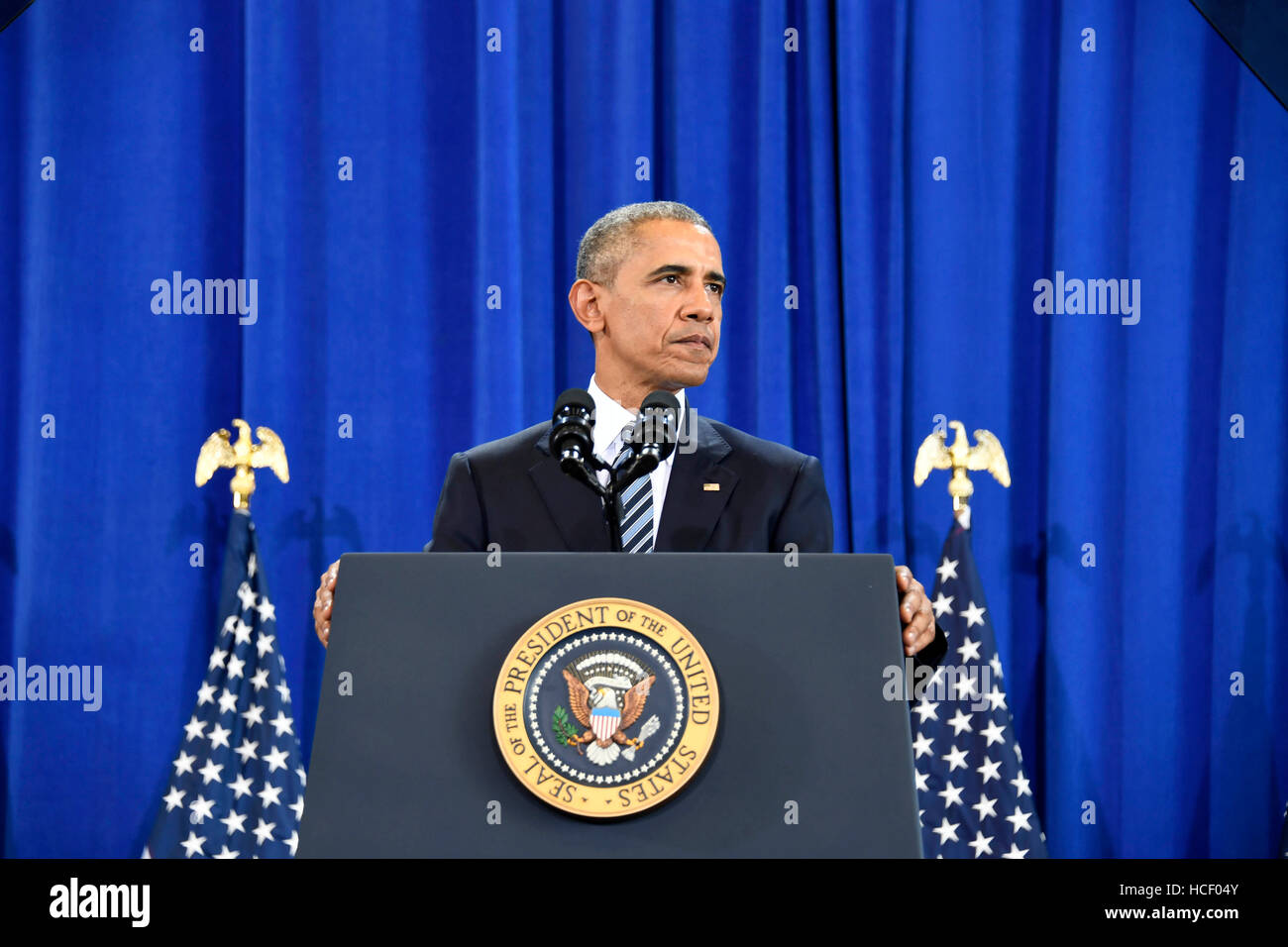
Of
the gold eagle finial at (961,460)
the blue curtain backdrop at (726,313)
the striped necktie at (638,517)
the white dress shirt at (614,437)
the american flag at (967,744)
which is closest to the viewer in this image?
the striped necktie at (638,517)

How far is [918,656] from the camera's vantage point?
181 centimetres

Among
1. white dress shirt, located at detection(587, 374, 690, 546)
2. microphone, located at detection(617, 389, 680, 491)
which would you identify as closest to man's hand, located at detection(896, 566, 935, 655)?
microphone, located at detection(617, 389, 680, 491)

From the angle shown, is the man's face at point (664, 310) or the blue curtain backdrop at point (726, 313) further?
the blue curtain backdrop at point (726, 313)

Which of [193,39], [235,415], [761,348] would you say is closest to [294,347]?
[235,415]

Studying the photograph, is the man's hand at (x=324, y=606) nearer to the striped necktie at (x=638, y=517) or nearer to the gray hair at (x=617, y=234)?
the striped necktie at (x=638, y=517)

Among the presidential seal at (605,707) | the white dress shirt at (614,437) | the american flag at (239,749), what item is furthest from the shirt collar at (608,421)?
the american flag at (239,749)

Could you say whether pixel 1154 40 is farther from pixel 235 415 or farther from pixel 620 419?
pixel 235 415

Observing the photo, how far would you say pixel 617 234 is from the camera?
260 cm

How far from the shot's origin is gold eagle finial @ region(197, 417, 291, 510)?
12.2 feet

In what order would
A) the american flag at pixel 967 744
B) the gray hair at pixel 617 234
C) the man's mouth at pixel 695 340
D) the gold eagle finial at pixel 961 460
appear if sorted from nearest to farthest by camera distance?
the man's mouth at pixel 695 340 → the gray hair at pixel 617 234 → the american flag at pixel 967 744 → the gold eagle finial at pixel 961 460

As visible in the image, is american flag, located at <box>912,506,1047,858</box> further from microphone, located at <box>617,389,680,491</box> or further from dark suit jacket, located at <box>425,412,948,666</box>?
microphone, located at <box>617,389,680,491</box>

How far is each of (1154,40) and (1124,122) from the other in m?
0.32

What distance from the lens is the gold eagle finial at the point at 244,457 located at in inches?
146

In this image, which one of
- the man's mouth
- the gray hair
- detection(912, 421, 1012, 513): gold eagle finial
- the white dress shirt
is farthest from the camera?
detection(912, 421, 1012, 513): gold eagle finial
